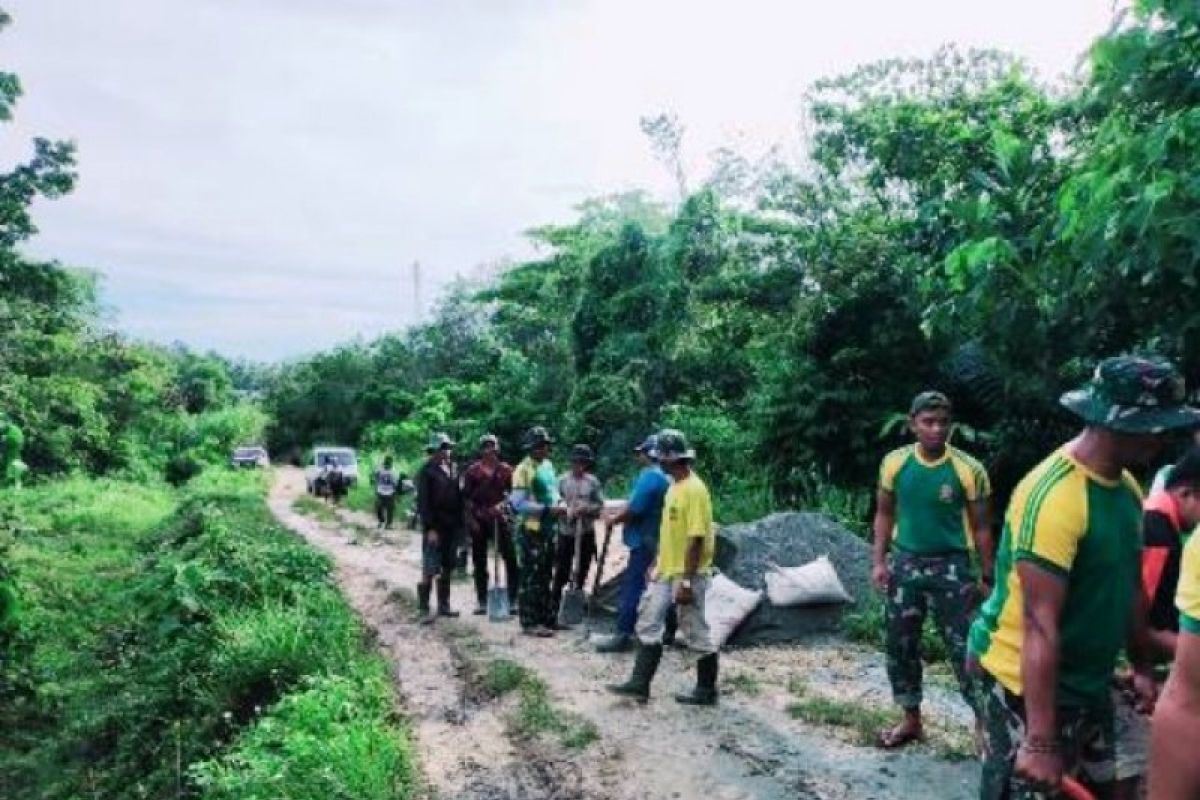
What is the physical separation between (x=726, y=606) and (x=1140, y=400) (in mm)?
7042

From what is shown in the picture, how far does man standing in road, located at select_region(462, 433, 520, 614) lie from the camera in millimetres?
11836

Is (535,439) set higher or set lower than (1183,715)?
higher

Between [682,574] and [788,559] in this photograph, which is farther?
[788,559]

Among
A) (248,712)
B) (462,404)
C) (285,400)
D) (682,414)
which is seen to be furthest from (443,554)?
(285,400)

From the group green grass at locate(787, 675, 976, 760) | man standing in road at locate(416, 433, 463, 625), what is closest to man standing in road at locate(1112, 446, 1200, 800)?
green grass at locate(787, 675, 976, 760)

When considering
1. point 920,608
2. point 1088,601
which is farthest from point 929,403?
point 1088,601

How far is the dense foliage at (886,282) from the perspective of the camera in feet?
17.9

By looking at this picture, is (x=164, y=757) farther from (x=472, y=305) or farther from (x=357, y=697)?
(x=472, y=305)

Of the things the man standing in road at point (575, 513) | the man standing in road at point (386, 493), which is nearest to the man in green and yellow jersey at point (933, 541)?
the man standing in road at point (575, 513)

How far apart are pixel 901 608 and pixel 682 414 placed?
50.5 feet

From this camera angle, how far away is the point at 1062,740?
11.1ft

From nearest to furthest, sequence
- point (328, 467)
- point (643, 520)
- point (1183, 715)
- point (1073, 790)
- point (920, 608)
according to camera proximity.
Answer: point (1183, 715) < point (1073, 790) < point (920, 608) < point (643, 520) < point (328, 467)

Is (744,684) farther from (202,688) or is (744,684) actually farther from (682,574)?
(202,688)

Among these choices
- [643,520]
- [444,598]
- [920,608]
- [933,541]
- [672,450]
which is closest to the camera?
[933,541]
